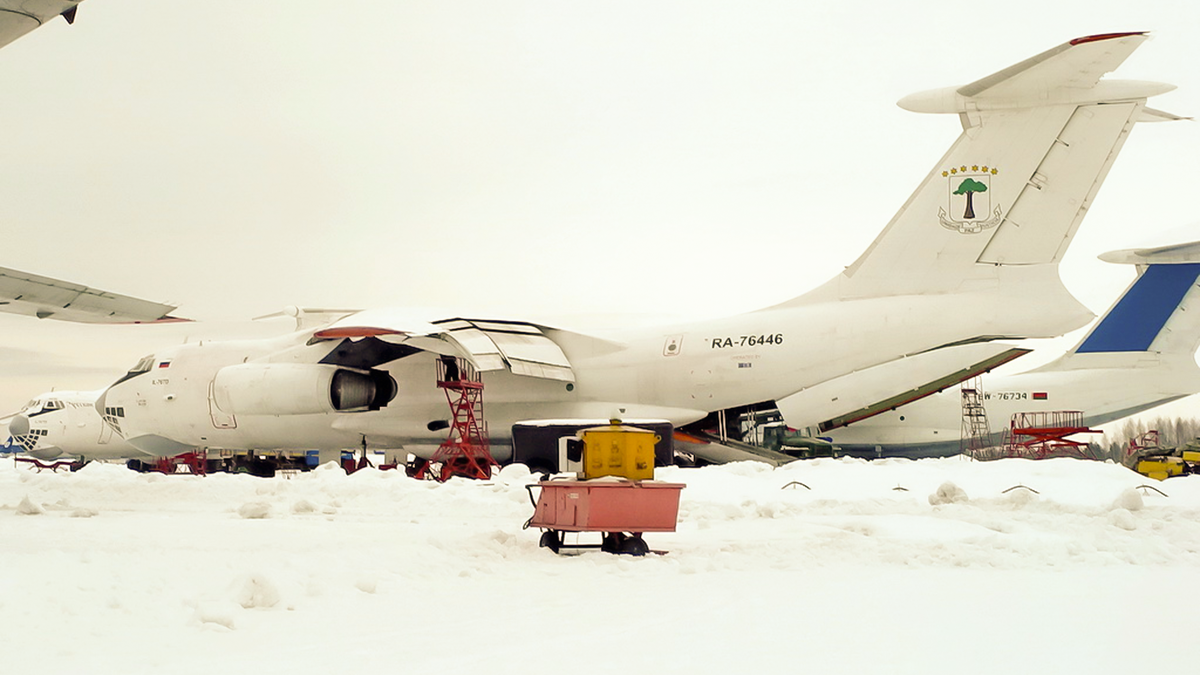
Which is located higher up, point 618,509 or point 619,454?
point 619,454

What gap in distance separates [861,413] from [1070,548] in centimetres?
857

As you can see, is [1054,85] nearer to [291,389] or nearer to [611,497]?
[611,497]

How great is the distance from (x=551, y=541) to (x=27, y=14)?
15.7ft

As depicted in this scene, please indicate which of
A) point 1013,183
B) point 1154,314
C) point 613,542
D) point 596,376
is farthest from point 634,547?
point 1154,314

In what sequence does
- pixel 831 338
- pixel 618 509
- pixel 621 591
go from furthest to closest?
pixel 831 338
pixel 618 509
pixel 621 591

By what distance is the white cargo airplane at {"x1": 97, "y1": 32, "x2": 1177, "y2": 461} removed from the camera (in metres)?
14.2

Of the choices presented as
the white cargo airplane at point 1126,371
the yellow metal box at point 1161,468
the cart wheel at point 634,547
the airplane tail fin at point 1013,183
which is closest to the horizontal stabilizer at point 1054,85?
the airplane tail fin at point 1013,183

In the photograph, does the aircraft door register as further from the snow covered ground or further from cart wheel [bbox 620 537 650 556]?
cart wheel [bbox 620 537 650 556]

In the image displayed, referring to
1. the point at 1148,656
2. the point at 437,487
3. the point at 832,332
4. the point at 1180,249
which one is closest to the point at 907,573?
the point at 1148,656

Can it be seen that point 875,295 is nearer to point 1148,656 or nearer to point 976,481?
point 976,481

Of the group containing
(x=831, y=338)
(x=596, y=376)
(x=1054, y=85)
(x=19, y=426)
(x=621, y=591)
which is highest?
(x=1054, y=85)

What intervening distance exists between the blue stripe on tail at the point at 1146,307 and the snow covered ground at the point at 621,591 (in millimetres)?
11915

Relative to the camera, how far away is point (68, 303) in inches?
431

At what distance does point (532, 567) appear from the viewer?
6.64 meters
